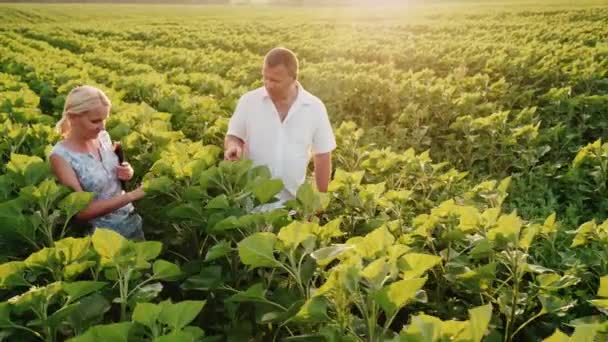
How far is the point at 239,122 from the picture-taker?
4316mm

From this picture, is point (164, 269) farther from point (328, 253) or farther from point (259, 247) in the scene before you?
point (328, 253)

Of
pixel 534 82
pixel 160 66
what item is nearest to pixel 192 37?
pixel 160 66

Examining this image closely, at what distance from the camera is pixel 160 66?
15.2m

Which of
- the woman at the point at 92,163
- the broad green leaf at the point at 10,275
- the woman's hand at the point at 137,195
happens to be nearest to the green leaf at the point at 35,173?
the woman at the point at 92,163

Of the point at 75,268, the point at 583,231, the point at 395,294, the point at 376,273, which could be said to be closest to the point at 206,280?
the point at 75,268

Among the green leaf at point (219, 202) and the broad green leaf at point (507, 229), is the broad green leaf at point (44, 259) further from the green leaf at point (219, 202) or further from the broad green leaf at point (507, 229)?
the broad green leaf at point (507, 229)

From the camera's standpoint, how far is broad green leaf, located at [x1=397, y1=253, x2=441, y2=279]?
240 centimetres

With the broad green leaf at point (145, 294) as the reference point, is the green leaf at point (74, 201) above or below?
above

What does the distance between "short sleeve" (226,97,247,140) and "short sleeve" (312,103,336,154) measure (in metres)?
0.43

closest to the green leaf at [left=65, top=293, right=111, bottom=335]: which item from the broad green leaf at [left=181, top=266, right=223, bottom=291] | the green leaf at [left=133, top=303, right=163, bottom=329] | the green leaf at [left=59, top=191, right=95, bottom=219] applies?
the green leaf at [left=133, top=303, right=163, bottom=329]

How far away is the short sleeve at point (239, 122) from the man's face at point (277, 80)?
0.29 meters

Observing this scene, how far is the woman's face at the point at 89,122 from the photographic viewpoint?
145 inches

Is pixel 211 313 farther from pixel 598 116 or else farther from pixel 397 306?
pixel 598 116

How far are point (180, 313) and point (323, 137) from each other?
2228 mm
